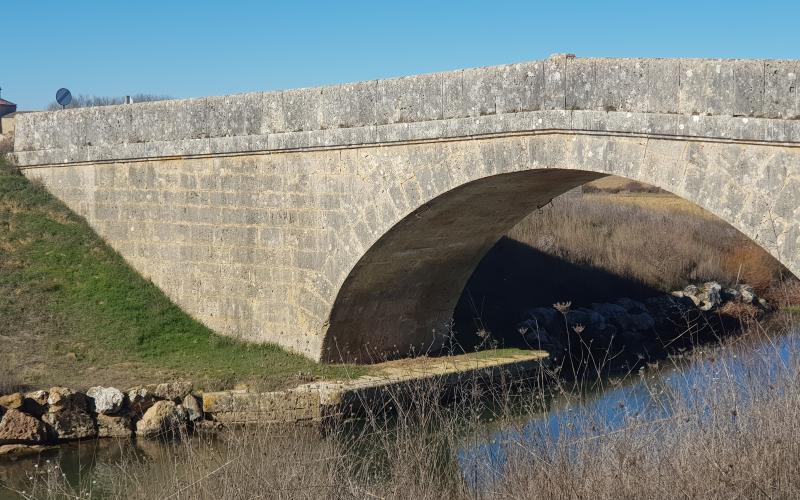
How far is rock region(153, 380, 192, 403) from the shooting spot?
33.2 feet

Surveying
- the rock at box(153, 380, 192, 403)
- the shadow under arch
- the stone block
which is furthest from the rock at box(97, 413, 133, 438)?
the stone block

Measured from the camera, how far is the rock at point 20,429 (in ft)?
30.8

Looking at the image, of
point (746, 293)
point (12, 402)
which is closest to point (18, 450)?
point (12, 402)

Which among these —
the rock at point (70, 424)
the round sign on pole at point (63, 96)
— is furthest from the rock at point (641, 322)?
the round sign on pole at point (63, 96)

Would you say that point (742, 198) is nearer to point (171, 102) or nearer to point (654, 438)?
point (654, 438)

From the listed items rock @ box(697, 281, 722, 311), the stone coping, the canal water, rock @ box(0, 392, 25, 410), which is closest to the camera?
the canal water

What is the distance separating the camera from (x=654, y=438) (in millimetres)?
5914

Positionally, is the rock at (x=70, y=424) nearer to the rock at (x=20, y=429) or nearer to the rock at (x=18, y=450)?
the rock at (x=20, y=429)

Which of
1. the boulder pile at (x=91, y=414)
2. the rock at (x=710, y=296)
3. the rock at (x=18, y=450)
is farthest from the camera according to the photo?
the rock at (x=710, y=296)

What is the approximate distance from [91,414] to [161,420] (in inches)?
26.4

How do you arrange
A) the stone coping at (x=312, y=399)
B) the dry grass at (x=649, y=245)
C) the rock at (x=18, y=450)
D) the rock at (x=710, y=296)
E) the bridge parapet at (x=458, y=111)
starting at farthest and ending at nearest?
the dry grass at (x=649, y=245) < the rock at (x=710, y=296) < the stone coping at (x=312, y=399) < the rock at (x=18, y=450) < the bridge parapet at (x=458, y=111)

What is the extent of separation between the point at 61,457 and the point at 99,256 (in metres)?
4.16

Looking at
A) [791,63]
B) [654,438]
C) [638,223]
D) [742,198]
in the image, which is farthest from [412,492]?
[638,223]

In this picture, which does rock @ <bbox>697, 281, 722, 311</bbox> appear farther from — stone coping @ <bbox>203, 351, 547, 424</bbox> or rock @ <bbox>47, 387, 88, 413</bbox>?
rock @ <bbox>47, 387, 88, 413</bbox>
